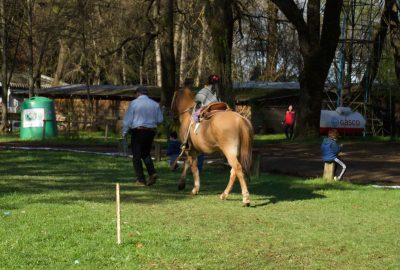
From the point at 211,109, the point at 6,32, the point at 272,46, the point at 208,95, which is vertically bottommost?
the point at 211,109

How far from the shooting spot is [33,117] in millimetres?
36375

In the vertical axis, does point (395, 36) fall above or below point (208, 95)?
above

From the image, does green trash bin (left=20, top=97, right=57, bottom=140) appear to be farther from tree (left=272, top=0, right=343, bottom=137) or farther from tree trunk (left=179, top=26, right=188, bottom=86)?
tree trunk (left=179, top=26, right=188, bottom=86)

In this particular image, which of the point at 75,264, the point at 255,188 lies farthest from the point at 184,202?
the point at 75,264

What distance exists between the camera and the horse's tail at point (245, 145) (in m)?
12.5

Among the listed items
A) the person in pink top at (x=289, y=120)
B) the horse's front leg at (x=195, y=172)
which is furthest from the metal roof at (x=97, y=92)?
the horse's front leg at (x=195, y=172)

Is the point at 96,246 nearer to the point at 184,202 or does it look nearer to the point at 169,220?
the point at 169,220

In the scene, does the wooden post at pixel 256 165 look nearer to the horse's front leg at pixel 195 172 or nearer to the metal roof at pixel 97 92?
the horse's front leg at pixel 195 172

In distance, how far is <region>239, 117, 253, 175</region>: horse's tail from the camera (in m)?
12.5

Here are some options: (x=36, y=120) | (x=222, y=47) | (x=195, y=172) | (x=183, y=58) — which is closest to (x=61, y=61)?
(x=183, y=58)

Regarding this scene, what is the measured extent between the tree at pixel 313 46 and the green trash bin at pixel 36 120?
12834 mm

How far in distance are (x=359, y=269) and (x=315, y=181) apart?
9.31 m

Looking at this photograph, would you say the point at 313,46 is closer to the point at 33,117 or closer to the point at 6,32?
the point at 33,117

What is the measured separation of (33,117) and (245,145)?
2557 centimetres
